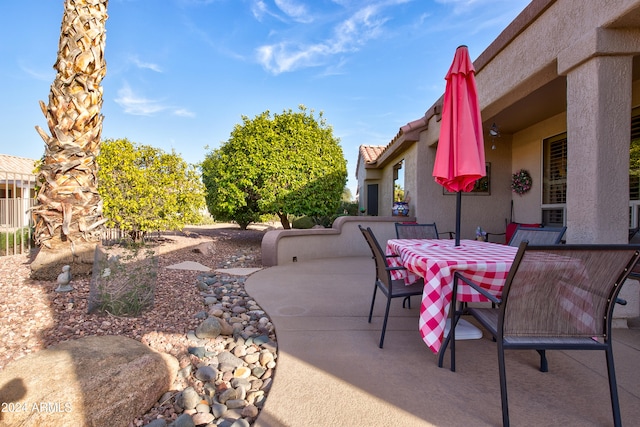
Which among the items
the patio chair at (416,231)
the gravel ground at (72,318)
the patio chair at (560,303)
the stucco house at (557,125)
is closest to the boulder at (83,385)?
the gravel ground at (72,318)

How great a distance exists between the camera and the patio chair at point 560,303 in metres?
1.66

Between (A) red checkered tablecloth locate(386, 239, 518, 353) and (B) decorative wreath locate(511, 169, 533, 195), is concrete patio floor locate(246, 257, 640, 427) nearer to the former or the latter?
(A) red checkered tablecloth locate(386, 239, 518, 353)

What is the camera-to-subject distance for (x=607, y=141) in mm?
3045

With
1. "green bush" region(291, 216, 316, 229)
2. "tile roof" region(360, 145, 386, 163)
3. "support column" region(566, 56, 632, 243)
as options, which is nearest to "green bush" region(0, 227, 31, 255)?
"green bush" region(291, 216, 316, 229)

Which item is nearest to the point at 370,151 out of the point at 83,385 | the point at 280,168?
the point at 280,168

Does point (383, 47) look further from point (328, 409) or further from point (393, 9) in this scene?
point (328, 409)

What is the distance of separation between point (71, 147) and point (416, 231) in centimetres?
518

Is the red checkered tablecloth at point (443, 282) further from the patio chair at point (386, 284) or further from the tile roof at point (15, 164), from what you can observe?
the tile roof at point (15, 164)

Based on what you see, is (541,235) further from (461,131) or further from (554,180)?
(554,180)

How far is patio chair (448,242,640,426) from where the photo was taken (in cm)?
166

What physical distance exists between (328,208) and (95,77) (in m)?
6.41

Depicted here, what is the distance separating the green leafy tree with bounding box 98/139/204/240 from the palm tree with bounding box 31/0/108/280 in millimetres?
2987

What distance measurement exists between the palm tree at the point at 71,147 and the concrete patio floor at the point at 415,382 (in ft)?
10.7

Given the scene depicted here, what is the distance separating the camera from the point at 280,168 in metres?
9.00
